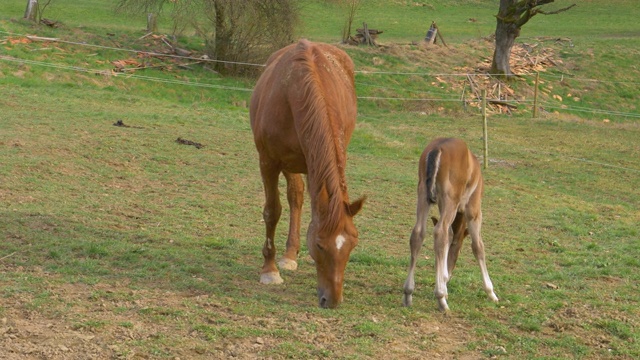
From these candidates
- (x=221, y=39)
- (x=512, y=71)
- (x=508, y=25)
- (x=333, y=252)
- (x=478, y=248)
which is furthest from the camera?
(x=512, y=71)

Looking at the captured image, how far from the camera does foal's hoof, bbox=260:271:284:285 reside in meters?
7.02

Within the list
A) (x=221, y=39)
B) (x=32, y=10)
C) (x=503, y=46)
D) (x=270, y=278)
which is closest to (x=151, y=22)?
(x=221, y=39)

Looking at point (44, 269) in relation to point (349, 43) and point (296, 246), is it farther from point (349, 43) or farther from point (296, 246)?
point (349, 43)

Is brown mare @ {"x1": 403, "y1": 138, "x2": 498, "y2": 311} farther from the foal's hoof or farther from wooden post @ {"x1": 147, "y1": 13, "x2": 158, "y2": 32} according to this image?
wooden post @ {"x1": 147, "y1": 13, "x2": 158, "y2": 32}

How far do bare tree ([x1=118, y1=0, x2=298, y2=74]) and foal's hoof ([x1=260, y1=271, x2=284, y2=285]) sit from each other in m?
18.6

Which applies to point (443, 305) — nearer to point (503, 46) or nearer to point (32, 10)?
point (32, 10)

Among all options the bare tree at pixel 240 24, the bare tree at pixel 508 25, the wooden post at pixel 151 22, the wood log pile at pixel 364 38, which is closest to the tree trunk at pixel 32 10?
the bare tree at pixel 240 24

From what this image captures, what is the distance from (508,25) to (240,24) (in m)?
10.5

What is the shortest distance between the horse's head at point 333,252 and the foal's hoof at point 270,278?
3.75 ft

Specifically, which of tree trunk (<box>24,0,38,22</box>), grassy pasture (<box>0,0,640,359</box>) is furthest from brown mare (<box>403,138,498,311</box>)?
tree trunk (<box>24,0,38,22</box>)

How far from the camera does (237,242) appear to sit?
27.9ft

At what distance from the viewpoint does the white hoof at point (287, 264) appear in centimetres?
766

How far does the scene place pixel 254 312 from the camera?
18.8 feet

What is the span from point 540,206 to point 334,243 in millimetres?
7329
